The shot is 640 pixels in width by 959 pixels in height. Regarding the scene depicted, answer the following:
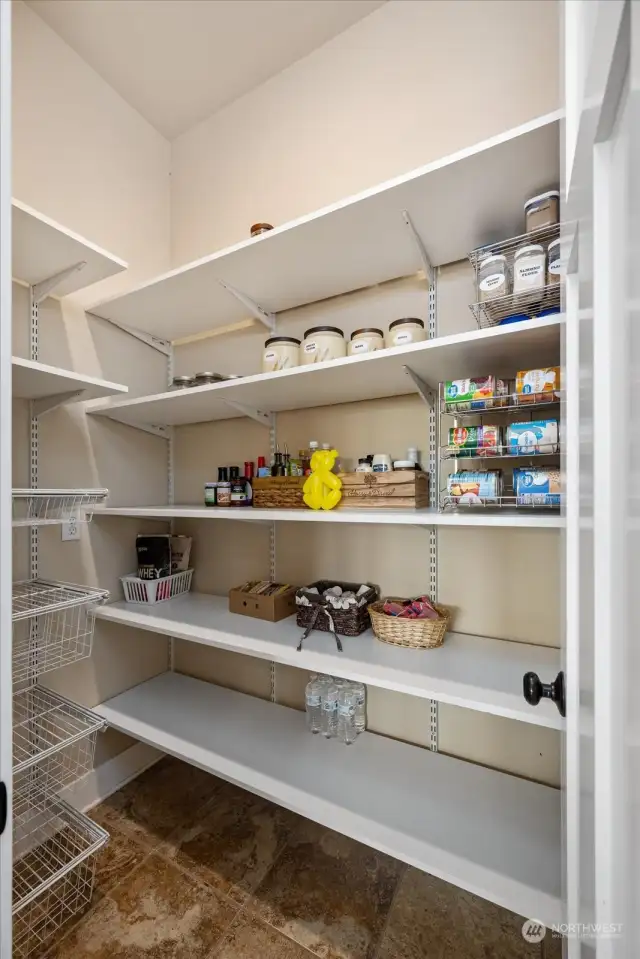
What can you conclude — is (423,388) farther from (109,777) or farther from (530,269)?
(109,777)

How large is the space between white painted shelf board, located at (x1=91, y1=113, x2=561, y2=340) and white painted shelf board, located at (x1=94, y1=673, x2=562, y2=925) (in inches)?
65.1

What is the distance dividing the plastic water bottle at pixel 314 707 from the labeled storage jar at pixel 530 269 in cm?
147

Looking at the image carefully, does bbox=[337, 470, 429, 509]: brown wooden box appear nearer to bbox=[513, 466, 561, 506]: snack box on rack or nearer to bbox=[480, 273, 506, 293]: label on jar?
bbox=[513, 466, 561, 506]: snack box on rack

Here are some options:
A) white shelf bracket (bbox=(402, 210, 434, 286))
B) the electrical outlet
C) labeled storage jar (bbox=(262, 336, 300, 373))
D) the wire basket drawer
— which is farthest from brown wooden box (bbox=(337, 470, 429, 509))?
the electrical outlet

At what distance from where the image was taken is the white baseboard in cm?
164

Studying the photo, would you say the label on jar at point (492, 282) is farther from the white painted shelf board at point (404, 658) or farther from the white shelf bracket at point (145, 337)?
the white shelf bracket at point (145, 337)

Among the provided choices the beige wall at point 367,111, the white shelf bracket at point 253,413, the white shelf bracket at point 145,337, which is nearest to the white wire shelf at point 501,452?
the white shelf bracket at point 253,413

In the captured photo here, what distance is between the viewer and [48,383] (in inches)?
54.4

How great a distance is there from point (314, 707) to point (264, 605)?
43 cm

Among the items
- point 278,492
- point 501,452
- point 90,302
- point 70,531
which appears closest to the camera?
point 501,452

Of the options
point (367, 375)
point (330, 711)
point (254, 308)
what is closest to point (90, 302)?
point (254, 308)

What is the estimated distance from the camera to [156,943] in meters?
1.16

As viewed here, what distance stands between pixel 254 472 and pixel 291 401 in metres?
0.33

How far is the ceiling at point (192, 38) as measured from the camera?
1535 millimetres
